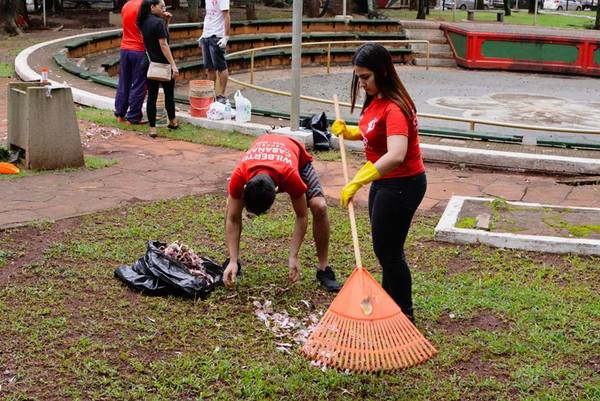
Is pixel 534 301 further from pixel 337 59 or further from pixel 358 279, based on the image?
pixel 337 59

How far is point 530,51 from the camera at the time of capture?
2019 cm

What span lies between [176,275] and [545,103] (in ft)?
37.6

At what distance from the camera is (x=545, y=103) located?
1508 cm

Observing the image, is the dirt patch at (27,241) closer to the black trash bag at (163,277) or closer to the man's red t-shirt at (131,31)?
the black trash bag at (163,277)

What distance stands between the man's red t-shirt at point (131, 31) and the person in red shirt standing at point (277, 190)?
511 cm

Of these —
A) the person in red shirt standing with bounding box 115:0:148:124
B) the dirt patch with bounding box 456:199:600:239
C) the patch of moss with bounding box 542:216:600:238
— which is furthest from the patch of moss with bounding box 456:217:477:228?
the person in red shirt standing with bounding box 115:0:148:124

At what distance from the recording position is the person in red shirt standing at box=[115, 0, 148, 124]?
31.7 ft

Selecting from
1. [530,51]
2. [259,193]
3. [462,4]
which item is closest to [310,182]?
[259,193]

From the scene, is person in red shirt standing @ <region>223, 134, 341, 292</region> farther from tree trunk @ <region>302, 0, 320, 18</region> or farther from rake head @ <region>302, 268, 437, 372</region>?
tree trunk @ <region>302, 0, 320, 18</region>

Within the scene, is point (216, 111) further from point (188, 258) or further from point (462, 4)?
point (462, 4)

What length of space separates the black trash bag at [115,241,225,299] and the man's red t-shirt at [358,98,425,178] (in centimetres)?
139

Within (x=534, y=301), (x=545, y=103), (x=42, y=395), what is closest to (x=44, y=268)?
(x=42, y=395)

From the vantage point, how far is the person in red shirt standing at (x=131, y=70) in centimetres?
965

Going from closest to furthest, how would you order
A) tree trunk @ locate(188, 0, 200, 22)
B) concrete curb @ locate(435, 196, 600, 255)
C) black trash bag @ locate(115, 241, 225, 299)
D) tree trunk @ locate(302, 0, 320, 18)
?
black trash bag @ locate(115, 241, 225, 299)
concrete curb @ locate(435, 196, 600, 255)
tree trunk @ locate(188, 0, 200, 22)
tree trunk @ locate(302, 0, 320, 18)
